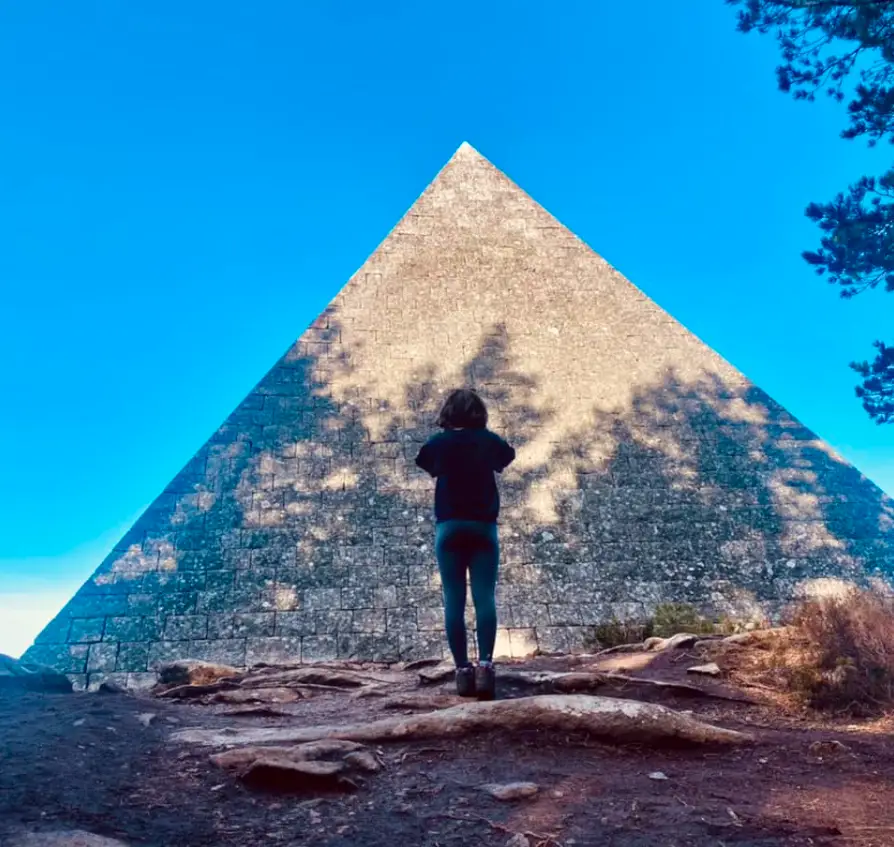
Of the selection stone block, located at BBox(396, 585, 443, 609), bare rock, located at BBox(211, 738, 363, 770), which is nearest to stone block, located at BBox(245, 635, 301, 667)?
stone block, located at BBox(396, 585, 443, 609)

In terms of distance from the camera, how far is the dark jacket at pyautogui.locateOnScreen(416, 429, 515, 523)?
4516mm

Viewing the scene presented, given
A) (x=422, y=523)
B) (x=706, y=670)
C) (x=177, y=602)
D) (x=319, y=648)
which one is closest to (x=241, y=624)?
(x=177, y=602)

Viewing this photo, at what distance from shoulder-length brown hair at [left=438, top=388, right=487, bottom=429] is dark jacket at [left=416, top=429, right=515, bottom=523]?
0.05 m

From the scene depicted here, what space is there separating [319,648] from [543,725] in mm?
4472

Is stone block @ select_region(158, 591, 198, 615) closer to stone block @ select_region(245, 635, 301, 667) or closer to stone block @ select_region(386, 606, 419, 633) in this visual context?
stone block @ select_region(245, 635, 301, 667)

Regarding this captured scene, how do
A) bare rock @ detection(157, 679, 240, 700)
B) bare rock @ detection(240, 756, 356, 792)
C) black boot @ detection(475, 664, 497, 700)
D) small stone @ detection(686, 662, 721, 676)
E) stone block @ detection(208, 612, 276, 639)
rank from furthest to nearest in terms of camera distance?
stone block @ detection(208, 612, 276, 639), bare rock @ detection(157, 679, 240, 700), small stone @ detection(686, 662, 721, 676), black boot @ detection(475, 664, 497, 700), bare rock @ detection(240, 756, 356, 792)

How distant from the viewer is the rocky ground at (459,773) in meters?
2.43

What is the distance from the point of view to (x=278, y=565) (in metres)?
8.18

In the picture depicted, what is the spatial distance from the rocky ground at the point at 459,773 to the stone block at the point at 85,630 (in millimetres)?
3135

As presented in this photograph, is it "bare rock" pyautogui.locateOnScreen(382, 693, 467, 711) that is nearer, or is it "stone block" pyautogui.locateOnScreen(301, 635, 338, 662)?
"bare rock" pyautogui.locateOnScreen(382, 693, 467, 711)

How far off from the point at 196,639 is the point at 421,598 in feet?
7.59

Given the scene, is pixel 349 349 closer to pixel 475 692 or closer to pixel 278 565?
pixel 278 565

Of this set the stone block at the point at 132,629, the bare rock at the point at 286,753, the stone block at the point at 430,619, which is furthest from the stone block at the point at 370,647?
the bare rock at the point at 286,753

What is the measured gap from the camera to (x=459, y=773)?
10.2ft
